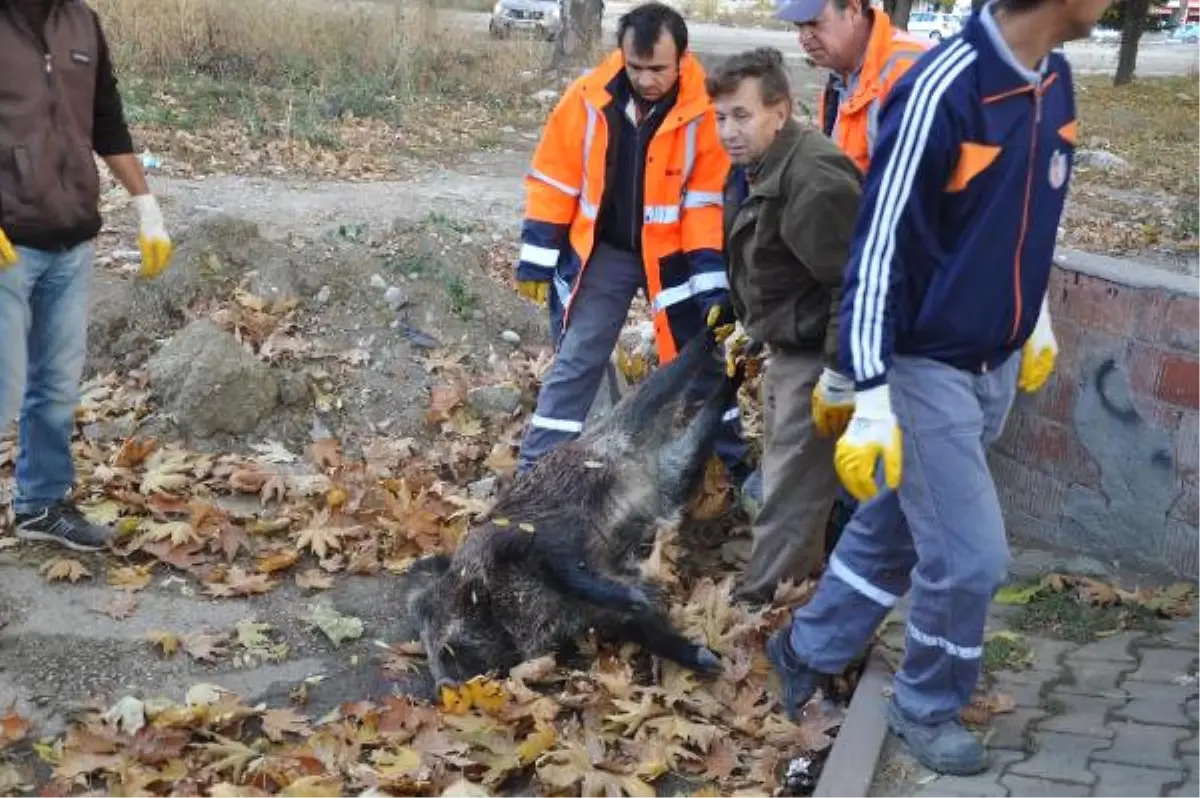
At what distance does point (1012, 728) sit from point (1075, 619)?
0.89 meters

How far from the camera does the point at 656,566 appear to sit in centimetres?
472

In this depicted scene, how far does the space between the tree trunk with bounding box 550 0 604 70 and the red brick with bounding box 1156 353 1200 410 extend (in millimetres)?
14670

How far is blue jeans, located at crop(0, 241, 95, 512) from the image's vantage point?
4578mm

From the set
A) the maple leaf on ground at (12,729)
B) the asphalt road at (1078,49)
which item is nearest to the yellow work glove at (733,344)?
the maple leaf on ground at (12,729)

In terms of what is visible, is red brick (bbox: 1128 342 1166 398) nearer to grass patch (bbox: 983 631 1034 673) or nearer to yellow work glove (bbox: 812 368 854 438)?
grass patch (bbox: 983 631 1034 673)

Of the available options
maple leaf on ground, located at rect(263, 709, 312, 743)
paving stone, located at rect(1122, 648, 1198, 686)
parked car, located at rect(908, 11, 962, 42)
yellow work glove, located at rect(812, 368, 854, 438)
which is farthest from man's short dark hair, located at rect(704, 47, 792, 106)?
parked car, located at rect(908, 11, 962, 42)

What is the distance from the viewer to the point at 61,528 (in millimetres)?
5020

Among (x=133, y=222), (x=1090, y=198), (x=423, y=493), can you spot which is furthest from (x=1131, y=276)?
(x=1090, y=198)

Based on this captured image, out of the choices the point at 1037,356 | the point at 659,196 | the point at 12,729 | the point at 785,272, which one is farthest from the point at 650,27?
the point at 12,729

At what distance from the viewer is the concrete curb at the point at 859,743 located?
3.36 metres

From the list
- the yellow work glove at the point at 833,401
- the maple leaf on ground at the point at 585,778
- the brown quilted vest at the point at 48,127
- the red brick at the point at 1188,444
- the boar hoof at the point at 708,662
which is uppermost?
the brown quilted vest at the point at 48,127

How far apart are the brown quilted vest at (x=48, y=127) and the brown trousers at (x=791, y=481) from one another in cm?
243

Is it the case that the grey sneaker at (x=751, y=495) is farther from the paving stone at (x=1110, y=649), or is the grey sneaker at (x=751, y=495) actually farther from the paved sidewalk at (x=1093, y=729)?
the paving stone at (x=1110, y=649)

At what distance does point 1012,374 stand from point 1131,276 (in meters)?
1.48
